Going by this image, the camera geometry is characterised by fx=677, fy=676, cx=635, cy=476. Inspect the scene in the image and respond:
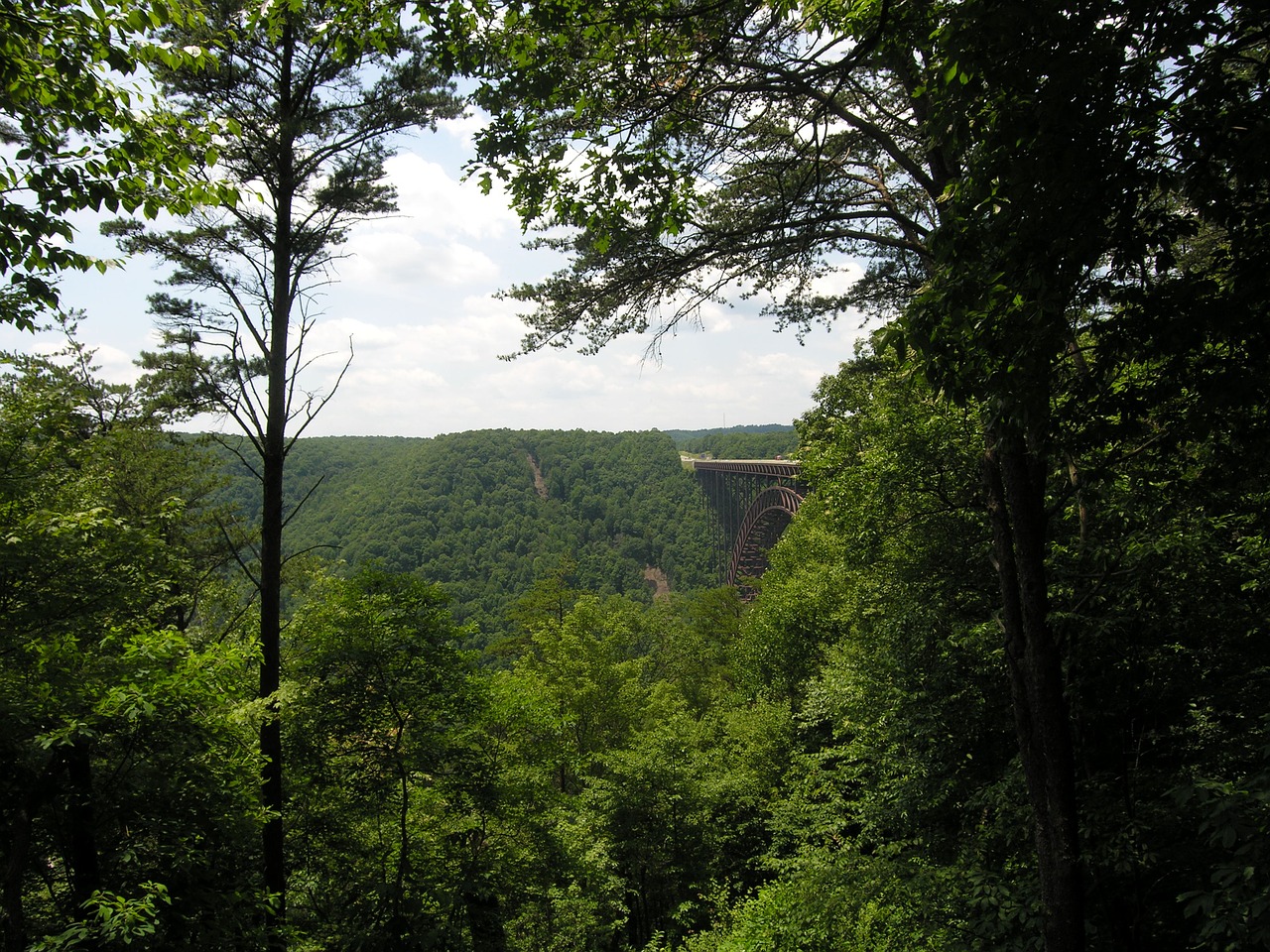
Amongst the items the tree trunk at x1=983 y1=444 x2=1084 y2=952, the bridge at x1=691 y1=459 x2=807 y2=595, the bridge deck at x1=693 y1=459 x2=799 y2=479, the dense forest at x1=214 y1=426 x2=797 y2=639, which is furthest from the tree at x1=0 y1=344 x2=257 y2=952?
the dense forest at x1=214 y1=426 x2=797 y2=639

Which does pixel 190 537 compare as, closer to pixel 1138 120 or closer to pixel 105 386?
pixel 105 386

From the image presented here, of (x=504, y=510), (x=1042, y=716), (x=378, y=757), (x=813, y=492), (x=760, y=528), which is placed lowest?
(x=504, y=510)

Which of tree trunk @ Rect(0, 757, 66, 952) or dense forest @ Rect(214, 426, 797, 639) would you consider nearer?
tree trunk @ Rect(0, 757, 66, 952)

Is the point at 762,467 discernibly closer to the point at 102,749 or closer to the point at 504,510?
the point at 102,749

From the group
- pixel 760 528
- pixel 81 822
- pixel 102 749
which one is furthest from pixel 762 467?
pixel 81 822

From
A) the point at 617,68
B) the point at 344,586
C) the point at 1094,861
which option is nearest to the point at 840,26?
the point at 617,68

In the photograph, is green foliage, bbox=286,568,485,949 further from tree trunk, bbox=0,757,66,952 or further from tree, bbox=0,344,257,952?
tree trunk, bbox=0,757,66,952

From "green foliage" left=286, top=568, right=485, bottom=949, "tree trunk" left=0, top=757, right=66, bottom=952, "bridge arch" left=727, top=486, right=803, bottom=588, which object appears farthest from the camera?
"bridge arch" left=727, top=486, right=803, bottom=588
